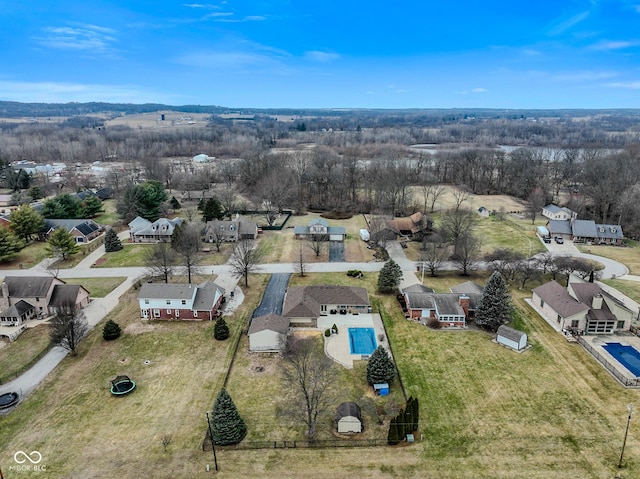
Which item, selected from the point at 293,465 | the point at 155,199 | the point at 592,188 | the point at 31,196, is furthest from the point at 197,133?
the point at 293,465

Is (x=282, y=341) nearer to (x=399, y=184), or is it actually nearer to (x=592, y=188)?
(x=399, y=184)

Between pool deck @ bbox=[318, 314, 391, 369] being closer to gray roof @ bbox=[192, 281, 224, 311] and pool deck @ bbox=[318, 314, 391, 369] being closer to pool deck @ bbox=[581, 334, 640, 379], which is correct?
gray roof @ bbox=[192, 281, 224, 311]

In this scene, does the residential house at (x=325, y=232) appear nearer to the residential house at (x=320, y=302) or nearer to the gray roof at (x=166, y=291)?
the residential house at (x=320, y=302)

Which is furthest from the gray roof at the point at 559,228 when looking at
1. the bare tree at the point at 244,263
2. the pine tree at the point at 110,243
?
the pine tree at the point at 110,243

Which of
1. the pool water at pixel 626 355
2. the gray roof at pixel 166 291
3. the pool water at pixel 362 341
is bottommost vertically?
the pool water at pixel 362 341

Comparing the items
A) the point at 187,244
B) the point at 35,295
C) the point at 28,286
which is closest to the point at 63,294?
the point at 35,295
